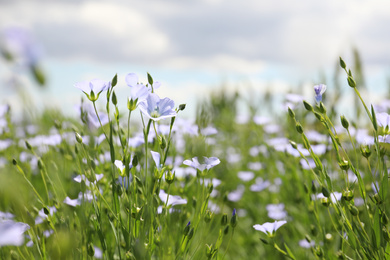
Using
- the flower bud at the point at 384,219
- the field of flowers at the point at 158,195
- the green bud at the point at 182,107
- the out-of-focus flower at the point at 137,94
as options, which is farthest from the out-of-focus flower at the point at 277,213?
the out-of-focus flower at the point at 137,94

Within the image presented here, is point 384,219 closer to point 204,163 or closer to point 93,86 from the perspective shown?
point 204,163

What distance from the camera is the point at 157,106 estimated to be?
4.25 feet

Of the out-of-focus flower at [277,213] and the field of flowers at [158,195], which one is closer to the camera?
the field of flowers at [158,195]

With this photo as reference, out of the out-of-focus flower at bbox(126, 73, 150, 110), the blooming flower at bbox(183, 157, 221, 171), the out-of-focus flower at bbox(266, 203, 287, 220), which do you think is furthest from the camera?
the out-of-focus flower at bbox(266, 203, 287, 220)

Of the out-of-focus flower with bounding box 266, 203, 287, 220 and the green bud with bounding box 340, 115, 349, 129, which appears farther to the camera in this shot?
the out-of-focus flower with bounding box 266, 203, 287, 220

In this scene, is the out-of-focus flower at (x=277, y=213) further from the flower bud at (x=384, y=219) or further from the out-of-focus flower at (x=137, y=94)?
the out-of-focus flower at (x=137, y=94)

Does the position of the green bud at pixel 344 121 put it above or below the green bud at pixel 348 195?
above

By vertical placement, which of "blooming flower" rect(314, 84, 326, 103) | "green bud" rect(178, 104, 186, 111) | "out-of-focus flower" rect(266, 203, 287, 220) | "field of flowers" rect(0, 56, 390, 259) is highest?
"blooming flower" rect(314, 84, 326, 103)

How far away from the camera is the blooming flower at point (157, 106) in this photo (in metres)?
1.27

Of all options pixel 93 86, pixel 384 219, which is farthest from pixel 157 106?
pixel 384 219

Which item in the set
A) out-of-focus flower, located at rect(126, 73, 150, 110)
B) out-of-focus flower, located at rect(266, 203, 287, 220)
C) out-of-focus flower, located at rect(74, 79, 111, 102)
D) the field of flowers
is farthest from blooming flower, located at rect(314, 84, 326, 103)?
out-of-focus flower, located at rect(266, 203, 287, 220)

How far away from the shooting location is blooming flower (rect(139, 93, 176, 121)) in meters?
1.27

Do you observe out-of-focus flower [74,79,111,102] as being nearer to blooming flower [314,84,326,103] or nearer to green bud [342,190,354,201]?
blooming flower [314,84,326,103]

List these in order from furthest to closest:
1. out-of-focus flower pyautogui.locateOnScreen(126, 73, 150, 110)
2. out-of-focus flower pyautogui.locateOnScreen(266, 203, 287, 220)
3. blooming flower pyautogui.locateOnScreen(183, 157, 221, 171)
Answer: out-of-focus flower pyautogui.locateOnScreen(266, 203, 287, 220), blooming flower pyautogui.locateOnScreen(183, 157, 221, 171), out-of-focus flower pyautogui.locateOnScreen(126, 73, 150, 110)
